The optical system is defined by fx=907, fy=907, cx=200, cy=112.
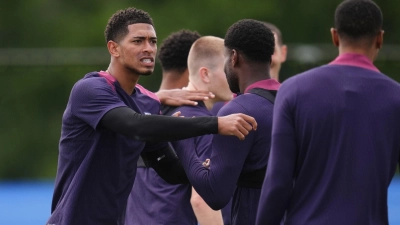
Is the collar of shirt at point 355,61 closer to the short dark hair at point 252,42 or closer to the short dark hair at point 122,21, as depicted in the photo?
the short dark hair at point 252,42

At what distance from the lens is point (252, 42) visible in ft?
16.0

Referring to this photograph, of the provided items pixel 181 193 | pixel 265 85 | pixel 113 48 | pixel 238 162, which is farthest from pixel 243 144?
pixel 181 193

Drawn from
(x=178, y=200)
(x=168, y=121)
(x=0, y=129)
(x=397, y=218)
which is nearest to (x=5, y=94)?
(x=0, y=129)

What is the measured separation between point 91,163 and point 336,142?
61.0 inches

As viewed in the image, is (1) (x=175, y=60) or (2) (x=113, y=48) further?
(1) (x=175, y=60)

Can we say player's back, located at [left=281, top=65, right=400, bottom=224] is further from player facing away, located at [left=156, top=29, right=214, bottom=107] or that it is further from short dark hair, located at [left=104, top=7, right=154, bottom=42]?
player facing away, located at [left=156, top=29, right=214, bottom=107]

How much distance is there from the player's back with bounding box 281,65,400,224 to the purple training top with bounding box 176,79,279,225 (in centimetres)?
71

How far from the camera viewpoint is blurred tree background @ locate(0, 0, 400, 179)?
56.3ft

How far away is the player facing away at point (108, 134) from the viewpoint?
4676 millimetres

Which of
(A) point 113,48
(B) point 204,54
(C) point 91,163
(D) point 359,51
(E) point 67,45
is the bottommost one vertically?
(E) point 67,45

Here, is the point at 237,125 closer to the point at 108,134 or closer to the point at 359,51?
the point at 359,51

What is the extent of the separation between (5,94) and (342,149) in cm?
1403

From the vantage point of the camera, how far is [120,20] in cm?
530

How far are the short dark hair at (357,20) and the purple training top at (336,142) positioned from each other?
5.7 inches
